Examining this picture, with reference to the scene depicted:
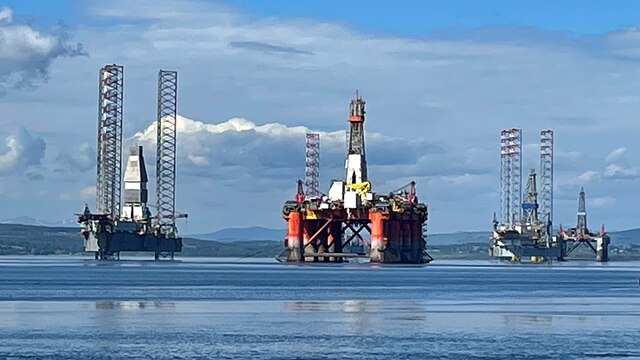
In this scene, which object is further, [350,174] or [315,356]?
[350,174]

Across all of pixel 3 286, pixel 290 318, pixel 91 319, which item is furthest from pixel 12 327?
pixel 3 286

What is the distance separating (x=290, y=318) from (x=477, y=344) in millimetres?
15847

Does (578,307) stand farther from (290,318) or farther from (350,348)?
(350,348)

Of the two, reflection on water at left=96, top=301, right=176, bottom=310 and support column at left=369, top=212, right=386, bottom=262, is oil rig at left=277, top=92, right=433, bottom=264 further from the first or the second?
reflection on water at left=96, top=301, right=176, bottom=310

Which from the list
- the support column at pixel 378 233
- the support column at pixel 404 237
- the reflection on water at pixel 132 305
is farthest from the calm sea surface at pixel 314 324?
the support column at pixel 404 237

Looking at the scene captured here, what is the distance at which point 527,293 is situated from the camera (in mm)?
106688

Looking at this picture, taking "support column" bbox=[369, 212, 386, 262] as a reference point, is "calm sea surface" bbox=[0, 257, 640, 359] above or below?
below

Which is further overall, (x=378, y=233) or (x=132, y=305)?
(x=378, y=233)

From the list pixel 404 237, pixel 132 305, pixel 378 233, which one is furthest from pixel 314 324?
pixel 404 237

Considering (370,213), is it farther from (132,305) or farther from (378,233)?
(132,305)

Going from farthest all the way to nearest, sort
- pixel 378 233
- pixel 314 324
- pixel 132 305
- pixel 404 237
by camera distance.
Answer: pixel 404 237, pixel 378 233, pixel 132 305, pixel 314 324

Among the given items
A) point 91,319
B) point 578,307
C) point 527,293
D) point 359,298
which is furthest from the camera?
point 527,293

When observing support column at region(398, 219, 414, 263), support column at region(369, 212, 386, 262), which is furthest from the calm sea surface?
support column at region(398, 219, 414, 263)

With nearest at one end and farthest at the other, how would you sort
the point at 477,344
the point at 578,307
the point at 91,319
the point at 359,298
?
1. the point at 477,344
2. the point at 91,319
3. the point at 578,307
4. the point at 359,298
